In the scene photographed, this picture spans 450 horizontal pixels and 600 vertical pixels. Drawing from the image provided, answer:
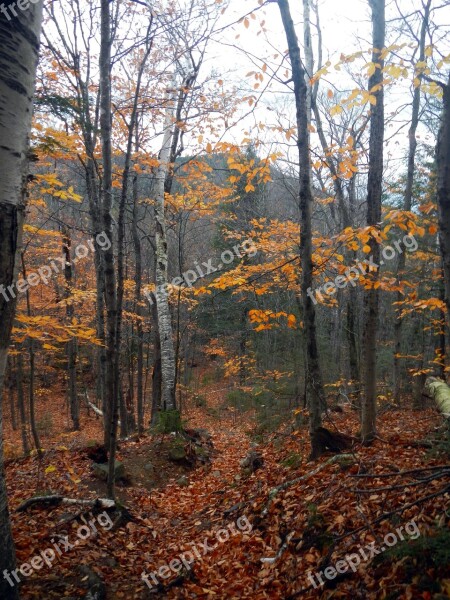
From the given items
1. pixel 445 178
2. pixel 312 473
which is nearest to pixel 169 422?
pixel 312 473

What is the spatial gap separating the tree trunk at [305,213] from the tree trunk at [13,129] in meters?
3.87

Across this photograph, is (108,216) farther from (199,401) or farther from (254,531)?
(199,401)

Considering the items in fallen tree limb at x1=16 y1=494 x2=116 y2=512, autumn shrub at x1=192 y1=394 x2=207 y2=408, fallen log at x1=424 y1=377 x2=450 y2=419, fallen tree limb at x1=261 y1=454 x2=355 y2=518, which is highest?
fallen log at x1=424 y1=377 x2=450 y2=419

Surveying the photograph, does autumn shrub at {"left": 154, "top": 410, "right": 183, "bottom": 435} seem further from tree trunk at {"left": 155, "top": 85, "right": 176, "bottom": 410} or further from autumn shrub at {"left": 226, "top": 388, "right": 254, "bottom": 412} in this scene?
autumn shrub at {"left": 226, "top": 388, "right": 254, "bottom": 412}

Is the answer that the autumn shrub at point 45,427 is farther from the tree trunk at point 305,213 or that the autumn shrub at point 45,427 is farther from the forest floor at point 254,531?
the tree trunk at point 305,213

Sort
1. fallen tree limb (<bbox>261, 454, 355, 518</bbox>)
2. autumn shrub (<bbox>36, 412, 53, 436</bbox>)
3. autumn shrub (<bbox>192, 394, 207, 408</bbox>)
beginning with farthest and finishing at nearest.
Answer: autumn shrub (<bbox>192, 394, 207, 408</bbox>) < autumn shrub (<bbox>36, 412, 53, 436</bbox>) < fallen tree limb (<bbox>261, 454, 355, 518</bbox>)

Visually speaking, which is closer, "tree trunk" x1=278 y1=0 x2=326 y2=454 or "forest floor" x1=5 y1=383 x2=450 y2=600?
"forest floor" x1=5 y1=383 x2=450 y2=600

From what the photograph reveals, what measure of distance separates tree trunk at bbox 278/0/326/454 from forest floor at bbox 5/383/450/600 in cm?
101

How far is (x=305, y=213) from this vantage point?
532cm

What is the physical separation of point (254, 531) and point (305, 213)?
164 inches

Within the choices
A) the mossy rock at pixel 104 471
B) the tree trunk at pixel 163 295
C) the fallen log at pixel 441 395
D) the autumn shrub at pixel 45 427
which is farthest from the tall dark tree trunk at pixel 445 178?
the autumn shrub at pixel 45 427

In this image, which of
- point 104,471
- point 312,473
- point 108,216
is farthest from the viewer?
point 104,471

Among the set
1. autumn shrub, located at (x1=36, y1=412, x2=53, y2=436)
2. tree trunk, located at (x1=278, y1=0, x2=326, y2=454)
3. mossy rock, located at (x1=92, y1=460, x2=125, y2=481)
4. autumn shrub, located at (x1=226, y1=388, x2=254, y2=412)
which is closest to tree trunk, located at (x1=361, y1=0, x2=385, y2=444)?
tree trunk, located at (x1=278, y1=0, x2=326, y2=454)

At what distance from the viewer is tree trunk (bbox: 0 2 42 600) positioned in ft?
6.36
